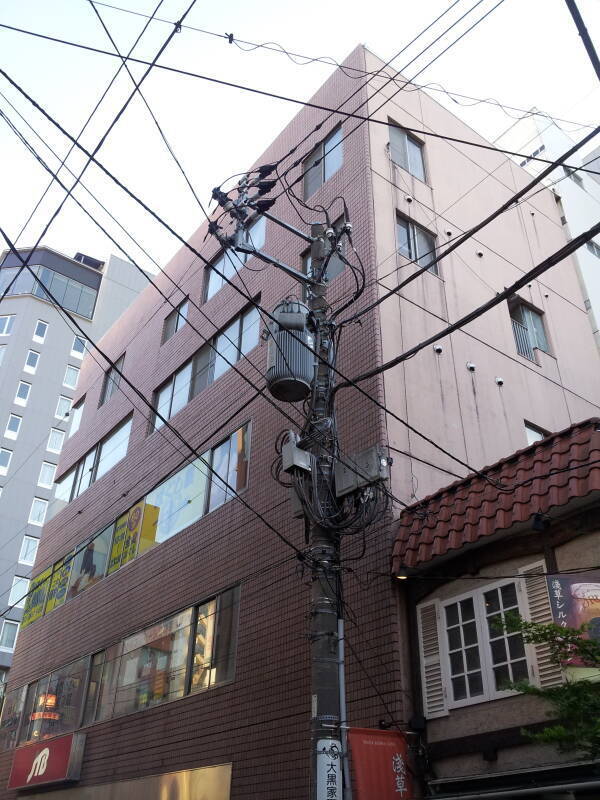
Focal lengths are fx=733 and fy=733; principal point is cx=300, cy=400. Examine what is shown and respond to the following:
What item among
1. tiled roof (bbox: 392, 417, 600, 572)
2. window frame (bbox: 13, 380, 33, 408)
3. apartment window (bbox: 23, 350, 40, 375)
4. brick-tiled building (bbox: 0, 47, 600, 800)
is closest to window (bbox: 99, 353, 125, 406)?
brick-tiled building (bbox: 0, 47, 600, 800)

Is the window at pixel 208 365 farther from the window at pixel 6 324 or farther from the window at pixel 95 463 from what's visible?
the window at pixel 6 324

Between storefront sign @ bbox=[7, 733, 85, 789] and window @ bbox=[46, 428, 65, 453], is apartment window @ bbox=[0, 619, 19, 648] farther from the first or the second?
storefront sign @ bbox=[7, 733, 85, 789]

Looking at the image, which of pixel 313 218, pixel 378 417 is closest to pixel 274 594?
pixel 378 417

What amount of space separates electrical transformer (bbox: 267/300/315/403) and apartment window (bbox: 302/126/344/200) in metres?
8.78

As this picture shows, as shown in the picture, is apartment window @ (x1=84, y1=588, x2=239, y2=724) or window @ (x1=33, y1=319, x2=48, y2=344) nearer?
apartment window @ (x1=84, y1=588, x2=239, y2=724)

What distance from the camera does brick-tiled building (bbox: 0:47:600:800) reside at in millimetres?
11969

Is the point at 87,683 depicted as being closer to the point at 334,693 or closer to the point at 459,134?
the point at 334,693

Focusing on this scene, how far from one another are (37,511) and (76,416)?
29281mm

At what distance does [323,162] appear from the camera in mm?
17484

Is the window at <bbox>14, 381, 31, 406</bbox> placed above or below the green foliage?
above

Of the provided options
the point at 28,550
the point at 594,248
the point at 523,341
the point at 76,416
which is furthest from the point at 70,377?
the point at 523,341

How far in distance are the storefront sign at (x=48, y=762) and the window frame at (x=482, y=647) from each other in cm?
1074

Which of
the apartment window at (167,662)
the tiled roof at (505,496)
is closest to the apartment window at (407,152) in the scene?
the tiled roof at (505,496)

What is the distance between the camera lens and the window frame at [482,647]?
29.6 ft
